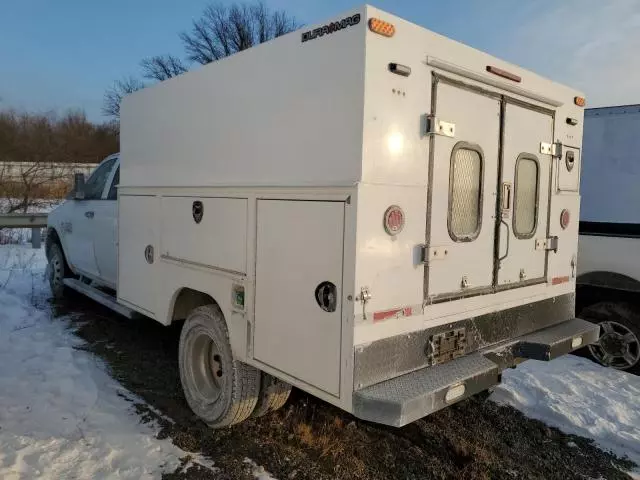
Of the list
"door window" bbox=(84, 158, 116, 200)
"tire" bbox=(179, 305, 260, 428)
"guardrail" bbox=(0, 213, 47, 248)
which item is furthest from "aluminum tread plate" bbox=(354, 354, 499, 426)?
"guardrail" bbox=(0, 213, 47, 248)

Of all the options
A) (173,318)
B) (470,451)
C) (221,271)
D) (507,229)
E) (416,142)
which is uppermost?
(416,142)

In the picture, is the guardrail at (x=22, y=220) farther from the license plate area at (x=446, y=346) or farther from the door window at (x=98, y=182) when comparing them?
the license plate area at (x=446, y=346)

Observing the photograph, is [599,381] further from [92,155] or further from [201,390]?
[92,155]

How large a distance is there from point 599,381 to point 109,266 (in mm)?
5345

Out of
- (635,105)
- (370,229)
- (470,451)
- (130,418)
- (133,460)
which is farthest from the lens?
(635,105)

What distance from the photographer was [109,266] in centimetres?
608

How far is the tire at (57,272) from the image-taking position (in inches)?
304

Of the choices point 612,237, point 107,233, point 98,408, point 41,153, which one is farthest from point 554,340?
point 41,153

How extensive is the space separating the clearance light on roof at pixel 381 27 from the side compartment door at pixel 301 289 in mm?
951

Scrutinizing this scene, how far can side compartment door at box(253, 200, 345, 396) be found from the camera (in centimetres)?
294

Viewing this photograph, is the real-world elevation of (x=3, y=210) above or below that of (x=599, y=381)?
above

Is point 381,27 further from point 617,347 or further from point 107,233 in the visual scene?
point 617,347

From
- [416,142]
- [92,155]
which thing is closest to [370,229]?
[416,142]

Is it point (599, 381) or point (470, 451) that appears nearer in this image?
point (470, 451)
